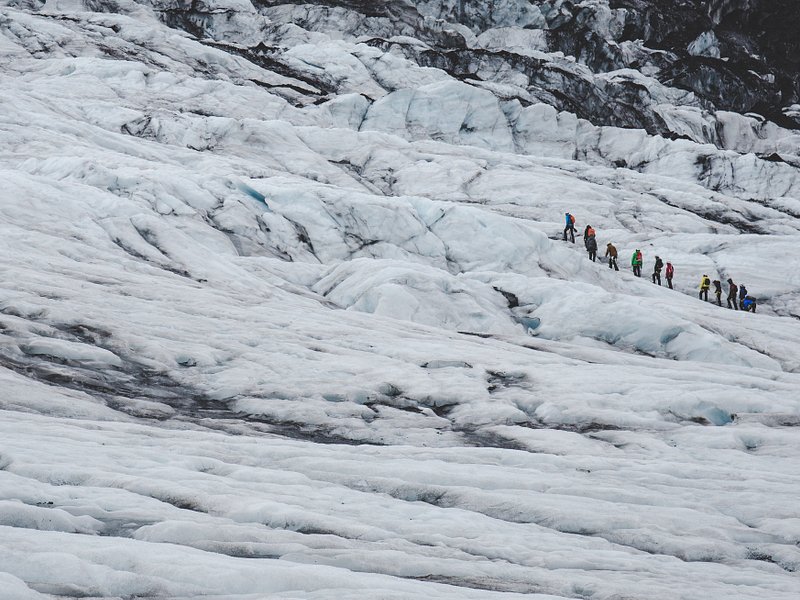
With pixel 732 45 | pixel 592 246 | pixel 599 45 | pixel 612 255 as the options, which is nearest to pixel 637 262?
pixel 612 255

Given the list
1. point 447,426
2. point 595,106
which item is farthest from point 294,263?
point 595,106

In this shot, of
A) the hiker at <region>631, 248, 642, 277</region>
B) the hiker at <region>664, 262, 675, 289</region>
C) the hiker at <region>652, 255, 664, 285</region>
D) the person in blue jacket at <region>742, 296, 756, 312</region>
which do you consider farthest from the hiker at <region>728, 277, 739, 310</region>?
the hiker at <region>631, 248, 642, 277</region>

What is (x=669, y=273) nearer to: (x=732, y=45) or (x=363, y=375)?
(x=363, y=375)

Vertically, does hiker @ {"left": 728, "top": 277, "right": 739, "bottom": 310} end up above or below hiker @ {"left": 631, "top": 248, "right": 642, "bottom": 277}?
below

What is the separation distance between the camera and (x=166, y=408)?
1352cm

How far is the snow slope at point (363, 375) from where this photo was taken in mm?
8156

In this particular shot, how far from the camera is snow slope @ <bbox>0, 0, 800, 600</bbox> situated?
8.16 meters

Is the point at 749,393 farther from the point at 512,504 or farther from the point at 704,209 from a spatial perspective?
the point at 704,209

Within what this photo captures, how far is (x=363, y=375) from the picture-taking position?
16.6 metres

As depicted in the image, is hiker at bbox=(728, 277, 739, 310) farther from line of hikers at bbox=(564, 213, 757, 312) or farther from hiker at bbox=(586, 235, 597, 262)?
hiker at bbox=(586, 235, 597, 262)

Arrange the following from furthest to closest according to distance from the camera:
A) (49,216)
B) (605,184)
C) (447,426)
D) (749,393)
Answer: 1. (605,184)
2. (49,216)
3. (749,393)
4. (447,426)

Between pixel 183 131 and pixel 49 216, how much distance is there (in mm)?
25757

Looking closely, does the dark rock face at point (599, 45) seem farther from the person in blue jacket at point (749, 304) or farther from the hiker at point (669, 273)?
the person in blue jacket at point (749, 304)

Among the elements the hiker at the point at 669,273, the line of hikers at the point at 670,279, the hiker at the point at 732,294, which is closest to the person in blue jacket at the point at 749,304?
the line of hikers at the point at 670,279
